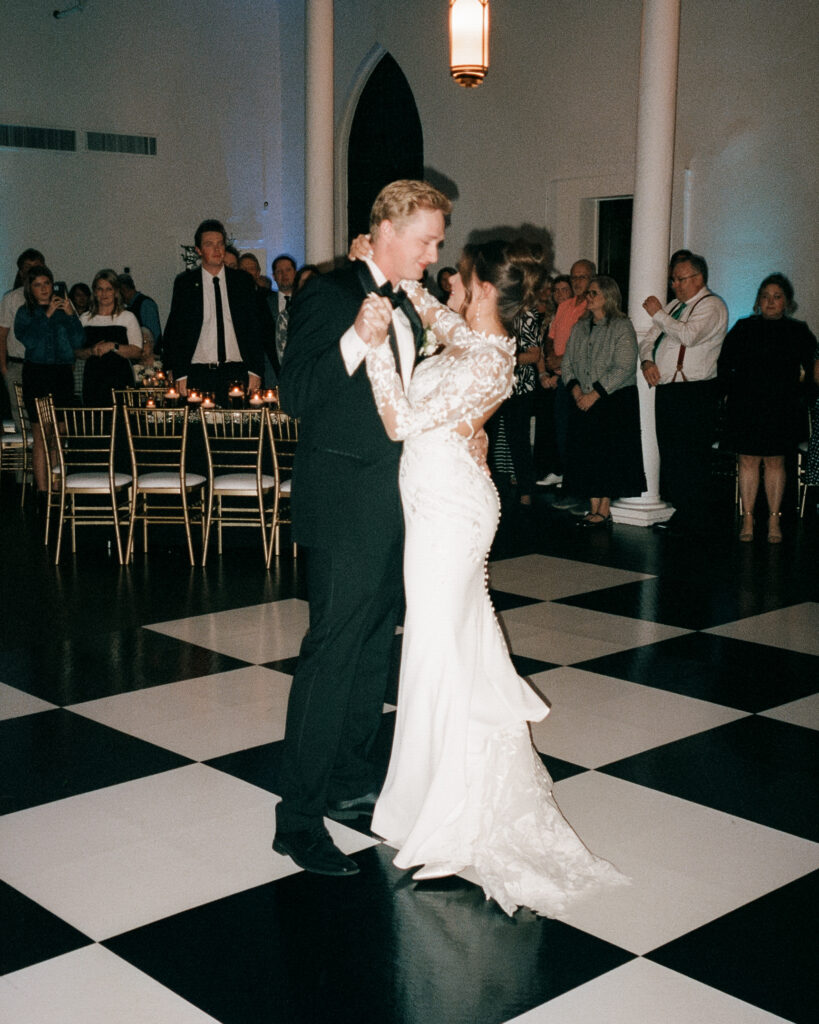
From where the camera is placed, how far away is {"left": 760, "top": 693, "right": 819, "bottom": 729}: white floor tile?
378cm

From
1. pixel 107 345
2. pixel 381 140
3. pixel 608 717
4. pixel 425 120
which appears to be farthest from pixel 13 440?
pixel 608 717

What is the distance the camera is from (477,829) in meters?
2.68

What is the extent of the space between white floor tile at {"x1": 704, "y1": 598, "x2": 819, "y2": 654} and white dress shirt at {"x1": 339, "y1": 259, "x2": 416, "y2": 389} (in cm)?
252

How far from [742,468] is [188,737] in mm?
4449

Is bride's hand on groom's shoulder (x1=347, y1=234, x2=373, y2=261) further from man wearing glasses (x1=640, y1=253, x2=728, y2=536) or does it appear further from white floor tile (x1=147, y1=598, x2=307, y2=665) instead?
man wearing glasses (x1=640, y1=253, x2=728, y2=536)

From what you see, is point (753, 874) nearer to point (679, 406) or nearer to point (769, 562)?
point (769, 562)

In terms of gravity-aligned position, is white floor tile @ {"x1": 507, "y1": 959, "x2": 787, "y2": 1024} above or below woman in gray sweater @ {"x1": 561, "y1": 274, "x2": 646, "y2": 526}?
below

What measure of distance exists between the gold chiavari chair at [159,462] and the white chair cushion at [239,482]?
14 cm

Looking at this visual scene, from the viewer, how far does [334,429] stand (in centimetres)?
271

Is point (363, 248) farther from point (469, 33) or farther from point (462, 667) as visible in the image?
point (469, 33)

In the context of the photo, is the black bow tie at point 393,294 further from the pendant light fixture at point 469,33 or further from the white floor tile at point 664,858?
the pendant light fixture at point 469,33

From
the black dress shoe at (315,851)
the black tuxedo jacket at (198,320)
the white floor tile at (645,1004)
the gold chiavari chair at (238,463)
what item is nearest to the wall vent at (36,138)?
the black tuxedo jacket at (198,320)

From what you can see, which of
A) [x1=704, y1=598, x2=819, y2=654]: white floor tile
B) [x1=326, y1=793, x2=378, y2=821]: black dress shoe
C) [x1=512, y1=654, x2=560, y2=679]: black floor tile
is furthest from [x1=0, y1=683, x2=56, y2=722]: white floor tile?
[x1=704, y1=598, x2=819, y2=654]: white floor tile

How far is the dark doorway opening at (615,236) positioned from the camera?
10.4 metres
